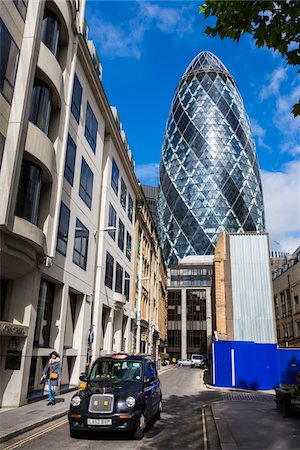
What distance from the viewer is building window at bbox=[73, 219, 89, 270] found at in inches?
786

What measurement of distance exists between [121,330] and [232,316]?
1046 cm

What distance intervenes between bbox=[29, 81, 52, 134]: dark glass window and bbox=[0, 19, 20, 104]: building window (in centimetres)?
146

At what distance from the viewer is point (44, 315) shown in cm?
1612

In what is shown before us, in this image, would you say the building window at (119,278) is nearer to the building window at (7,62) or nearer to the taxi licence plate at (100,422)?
the building window at (7,62)

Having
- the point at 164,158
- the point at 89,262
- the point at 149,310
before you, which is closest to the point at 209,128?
the point at 164,158

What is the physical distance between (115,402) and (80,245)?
13.2 meters

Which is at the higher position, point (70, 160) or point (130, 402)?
point (70, 160)

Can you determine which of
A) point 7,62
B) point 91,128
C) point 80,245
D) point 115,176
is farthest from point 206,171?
point 7,62

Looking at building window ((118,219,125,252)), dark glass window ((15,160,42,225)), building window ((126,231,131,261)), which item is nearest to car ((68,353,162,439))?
dark glass window ((15,160,42,225))

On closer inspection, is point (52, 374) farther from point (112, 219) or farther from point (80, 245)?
point (112, 219)

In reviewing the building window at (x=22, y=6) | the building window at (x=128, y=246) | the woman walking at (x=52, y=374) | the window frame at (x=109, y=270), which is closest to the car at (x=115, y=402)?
the woman walking at (x=52, y=374)

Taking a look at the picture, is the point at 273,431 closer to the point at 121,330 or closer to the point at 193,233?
the point at 121,330

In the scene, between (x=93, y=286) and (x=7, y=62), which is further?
(x=93, y=286)

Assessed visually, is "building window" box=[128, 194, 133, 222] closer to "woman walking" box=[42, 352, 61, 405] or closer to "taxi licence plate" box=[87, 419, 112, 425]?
"woman walking" box=[42, 352, 61, 405]
